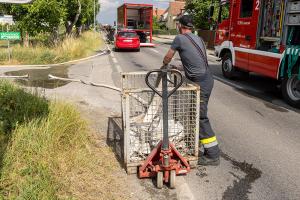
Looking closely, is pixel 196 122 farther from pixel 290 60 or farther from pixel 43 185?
pixel 290 60

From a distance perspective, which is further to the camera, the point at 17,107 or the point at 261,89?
the point at 261,89

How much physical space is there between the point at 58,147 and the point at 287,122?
4.63m

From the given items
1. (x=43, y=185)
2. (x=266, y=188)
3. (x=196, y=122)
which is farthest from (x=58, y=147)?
(x=266, y=188)

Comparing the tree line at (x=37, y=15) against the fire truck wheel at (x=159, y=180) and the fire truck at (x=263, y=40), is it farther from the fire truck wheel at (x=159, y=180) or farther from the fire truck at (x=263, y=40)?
the fire truck wheel at (x=159, y=180)

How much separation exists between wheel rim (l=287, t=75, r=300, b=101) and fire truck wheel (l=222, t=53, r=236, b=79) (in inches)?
125

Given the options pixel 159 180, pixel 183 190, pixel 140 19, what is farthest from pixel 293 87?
pixel 140 19

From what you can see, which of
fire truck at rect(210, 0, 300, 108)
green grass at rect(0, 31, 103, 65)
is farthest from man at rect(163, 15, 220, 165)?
green grass at rect(0, 31, 103, 65)

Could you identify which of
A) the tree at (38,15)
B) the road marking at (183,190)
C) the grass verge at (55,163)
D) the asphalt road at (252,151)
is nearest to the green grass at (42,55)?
the tree at (38,15)

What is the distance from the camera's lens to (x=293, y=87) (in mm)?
8273

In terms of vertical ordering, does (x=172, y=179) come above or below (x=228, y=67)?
below

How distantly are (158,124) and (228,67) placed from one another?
763cm

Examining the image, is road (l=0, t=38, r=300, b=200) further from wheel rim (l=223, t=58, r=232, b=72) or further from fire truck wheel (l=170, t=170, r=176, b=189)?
wheel rim (l=223, t=58, r=232, b=72)

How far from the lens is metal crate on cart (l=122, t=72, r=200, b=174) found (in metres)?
4.33

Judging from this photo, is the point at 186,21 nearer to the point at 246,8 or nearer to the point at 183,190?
the point at 183,190
